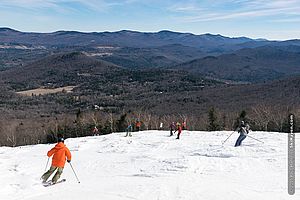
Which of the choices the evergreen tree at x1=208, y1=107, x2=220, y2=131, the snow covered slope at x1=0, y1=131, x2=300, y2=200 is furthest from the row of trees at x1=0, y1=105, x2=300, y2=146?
the snow covered slope at x1=0, y1=131, x2=300, y2=200

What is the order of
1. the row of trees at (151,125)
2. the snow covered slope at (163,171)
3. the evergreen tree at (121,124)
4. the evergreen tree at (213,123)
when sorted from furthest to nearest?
the evergreen tree at (121,124) → the evergreen tree at (213,123) → the row of trees at (151,125) → the snow covered slope at (163,171)

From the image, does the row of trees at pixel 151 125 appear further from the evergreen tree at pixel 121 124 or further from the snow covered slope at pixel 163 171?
the snow covered slope at pixel 163 171

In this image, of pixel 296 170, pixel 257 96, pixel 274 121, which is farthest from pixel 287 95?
pixel 296 170

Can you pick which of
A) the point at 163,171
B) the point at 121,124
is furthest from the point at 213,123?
the point at 163,171

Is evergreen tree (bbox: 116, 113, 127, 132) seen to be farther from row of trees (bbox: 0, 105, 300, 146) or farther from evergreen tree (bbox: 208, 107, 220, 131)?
evergreen tree (bbox: 208, 107, 220, 131)

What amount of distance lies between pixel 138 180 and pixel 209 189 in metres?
2.94

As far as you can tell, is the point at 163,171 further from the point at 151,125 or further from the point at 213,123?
the point at 151,125

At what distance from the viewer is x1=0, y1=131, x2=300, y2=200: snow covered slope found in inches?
422

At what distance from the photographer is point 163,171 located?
14.3 metres

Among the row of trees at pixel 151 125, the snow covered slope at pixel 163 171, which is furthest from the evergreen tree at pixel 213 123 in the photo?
the snow covered slope at pixel 163 171

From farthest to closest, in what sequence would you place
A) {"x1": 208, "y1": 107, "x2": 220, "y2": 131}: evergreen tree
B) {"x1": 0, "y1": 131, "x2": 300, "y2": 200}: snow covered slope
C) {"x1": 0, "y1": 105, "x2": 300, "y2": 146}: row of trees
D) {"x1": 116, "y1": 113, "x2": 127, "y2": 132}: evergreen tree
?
1. {"x1": 116, "y1": 113, "x2": 127, "y2": 132}: evergreen tree
2. {"x1": 208, "y1": 107, "x2": 220, "y2": 131}: evergreen tree
3. {"x1": 0, "y1": 105, "x2": 300, "y2": 146}: row of trees
4. {"x1": 0, "y1": 131, "x2": 300, "y2": 200}: snow covered slope

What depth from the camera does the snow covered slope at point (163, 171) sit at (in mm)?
10719

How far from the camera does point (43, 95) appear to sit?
15125cm

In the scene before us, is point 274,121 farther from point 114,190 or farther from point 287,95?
point 287,95
